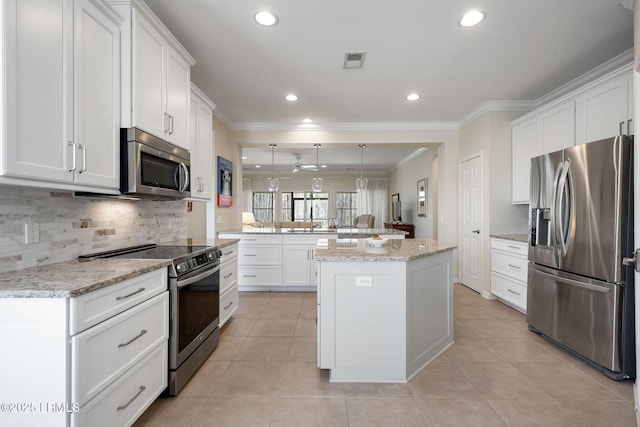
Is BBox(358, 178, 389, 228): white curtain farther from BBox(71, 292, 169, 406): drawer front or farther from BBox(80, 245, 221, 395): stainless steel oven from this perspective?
BBox(71, 292, 169, 406): drawer front

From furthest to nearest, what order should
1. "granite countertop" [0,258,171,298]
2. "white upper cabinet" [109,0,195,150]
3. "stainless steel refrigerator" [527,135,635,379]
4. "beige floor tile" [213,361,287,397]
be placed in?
"stainless steel refrigerator" [527,135,635,379]
"beige floor tile" [213,361,287,397]
"white upper cabinet" [109,0,195,150]
"granite countertop" [0,258,171,298]

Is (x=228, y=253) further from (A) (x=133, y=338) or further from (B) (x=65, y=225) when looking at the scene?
(A) (x=133, y=338)

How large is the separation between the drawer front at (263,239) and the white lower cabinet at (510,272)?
2884 millimetres

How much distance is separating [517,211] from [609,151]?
197cm

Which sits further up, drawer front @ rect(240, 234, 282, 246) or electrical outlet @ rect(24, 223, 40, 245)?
electrical outlet @ rect(24, 223, 40, 245)

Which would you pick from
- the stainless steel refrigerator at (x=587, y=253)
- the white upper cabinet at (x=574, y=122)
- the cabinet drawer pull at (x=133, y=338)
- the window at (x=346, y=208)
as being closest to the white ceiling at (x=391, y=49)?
the white upper cabinet at (x=574, y=122)

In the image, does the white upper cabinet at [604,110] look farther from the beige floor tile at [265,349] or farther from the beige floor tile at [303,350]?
the beige floor tile at [265,349]

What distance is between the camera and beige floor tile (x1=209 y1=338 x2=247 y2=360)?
2483mm

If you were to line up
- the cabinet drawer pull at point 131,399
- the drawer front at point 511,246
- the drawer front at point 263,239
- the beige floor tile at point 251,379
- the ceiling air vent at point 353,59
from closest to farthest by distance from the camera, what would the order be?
the cabinet drawer pull at point 131,399, the beige floor tile at point 251,379, the ceiling air vent at point 353,59, the drawer front at point 511,246, the drawer front at point 263,239

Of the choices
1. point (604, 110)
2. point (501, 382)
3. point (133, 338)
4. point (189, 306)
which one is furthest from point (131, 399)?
point (604, 110)

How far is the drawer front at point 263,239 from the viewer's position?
4.43 meters

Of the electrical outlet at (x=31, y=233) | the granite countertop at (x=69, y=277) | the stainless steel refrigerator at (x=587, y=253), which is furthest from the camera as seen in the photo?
the stainless steel refrigerator at (x=587, y=253)

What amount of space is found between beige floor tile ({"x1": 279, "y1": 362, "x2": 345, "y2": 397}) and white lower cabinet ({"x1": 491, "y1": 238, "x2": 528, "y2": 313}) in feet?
8.13

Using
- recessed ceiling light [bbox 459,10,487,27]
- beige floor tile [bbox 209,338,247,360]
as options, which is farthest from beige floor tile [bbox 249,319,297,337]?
recessed ceiling light [bbox 459,10,487,27]
